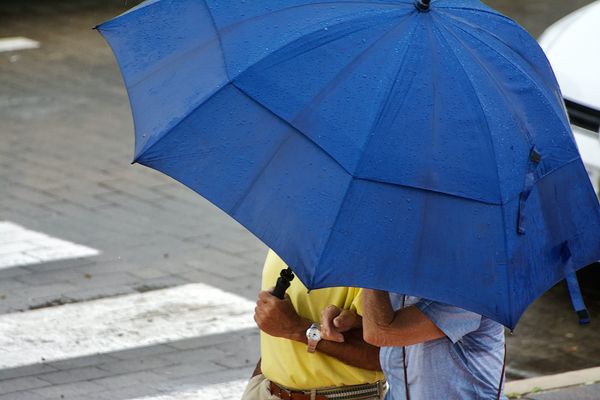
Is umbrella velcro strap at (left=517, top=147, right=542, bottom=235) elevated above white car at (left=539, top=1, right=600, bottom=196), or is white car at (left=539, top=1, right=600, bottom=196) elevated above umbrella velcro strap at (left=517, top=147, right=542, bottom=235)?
white car at (left=539, top=1, right=600, bottom=196)

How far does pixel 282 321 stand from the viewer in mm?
3812

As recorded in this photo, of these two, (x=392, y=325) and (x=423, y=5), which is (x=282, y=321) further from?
(x=423, y=5)

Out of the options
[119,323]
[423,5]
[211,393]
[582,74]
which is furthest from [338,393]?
[582,74]

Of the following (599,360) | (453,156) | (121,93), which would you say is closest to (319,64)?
(453,156)

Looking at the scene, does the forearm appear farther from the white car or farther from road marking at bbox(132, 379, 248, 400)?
the white car

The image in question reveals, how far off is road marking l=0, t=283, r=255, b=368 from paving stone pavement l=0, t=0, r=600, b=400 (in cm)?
7

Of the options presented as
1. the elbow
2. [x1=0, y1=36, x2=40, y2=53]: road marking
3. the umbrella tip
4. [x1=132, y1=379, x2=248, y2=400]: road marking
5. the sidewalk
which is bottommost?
[x1=132, y1=379, x2=248, y2=400]: road marking

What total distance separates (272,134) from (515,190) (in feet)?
2.23

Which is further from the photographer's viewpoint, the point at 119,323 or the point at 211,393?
the point at 119,323

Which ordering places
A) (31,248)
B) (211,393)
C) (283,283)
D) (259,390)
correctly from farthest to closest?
1. (31,248)
2. (211,393)
3. (259,390)
4. (283,283)

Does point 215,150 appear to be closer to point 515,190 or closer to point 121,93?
point 515,190

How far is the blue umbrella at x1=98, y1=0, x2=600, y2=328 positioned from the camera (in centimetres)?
329

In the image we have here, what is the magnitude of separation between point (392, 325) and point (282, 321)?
41cm

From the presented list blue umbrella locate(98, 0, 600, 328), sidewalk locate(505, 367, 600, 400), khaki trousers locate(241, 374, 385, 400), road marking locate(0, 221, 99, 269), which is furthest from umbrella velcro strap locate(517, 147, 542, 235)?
road marking locate(0, 221, 99, 269)
